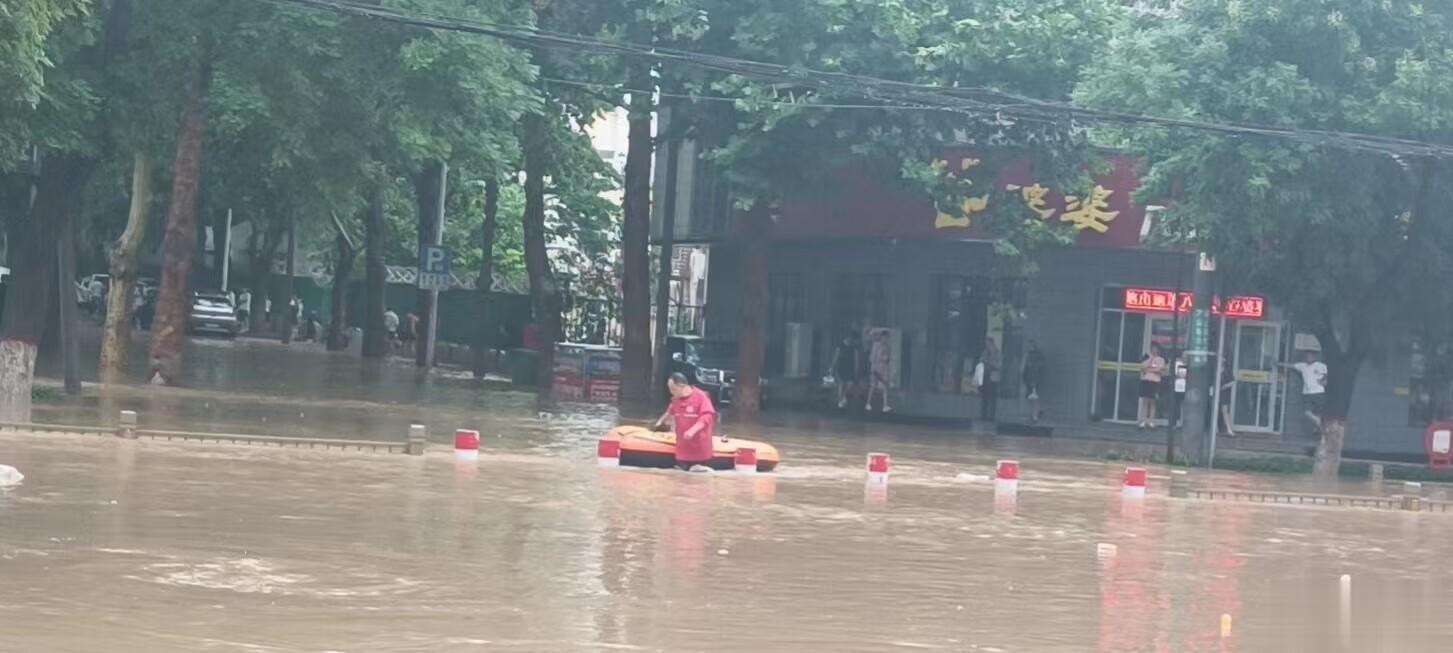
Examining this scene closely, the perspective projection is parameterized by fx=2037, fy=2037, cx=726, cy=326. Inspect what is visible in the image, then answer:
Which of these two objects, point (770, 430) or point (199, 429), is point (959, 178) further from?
point (199, 429)

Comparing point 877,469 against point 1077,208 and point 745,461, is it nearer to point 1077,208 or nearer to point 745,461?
point 745,461

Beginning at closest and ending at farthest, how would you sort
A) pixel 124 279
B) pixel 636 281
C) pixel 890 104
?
1. pixel 890 104
2. pixel 124 279
3. pixel 636 281

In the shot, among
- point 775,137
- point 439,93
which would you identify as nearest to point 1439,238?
point 775,137

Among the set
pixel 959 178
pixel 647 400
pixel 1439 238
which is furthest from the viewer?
pixel 647 400

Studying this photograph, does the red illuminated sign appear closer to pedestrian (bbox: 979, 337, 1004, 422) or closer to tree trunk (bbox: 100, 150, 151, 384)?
pedestrian (bbox: 979, 337, 1004, 422)

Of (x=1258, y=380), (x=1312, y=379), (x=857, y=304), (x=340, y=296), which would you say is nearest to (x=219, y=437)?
(x=1312, y=379)

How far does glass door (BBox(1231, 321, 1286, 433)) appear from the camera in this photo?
40.3 m

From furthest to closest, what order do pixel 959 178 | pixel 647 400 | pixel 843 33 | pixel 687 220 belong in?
1. pixel 687 220
2. pixel 647 400
3. pixel 959 178
4. pixel 843 33

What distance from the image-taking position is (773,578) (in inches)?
606

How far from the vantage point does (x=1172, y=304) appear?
38.1 metres

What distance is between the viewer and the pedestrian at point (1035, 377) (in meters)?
39.9

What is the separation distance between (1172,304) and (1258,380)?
11.7ft

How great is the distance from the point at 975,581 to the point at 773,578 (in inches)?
68.8

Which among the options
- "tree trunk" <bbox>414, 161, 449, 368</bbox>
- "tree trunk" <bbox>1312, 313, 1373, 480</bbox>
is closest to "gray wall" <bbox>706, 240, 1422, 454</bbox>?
"tree trunk" <bbox>1312, 313, 1373, 480</bbox>
